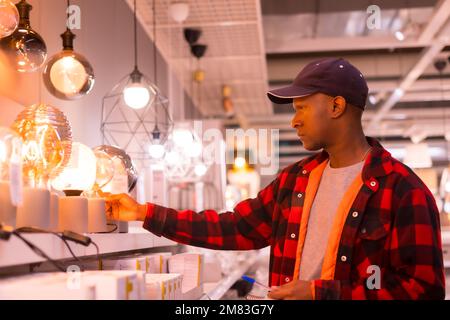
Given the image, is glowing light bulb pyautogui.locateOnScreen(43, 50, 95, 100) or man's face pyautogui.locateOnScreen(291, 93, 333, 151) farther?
glowing light bulb pyautogui.locateOnScreen(43, 50, 95, 100)

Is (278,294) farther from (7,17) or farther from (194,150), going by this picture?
(194,150)

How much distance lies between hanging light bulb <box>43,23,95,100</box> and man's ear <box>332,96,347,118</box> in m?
1.06

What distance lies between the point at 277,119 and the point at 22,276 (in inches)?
415

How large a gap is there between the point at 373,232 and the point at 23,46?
4.36ft

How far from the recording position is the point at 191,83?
308 inches

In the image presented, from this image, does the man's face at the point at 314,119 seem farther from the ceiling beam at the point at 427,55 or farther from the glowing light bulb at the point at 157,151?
the ceiling beam at the point at 427,55

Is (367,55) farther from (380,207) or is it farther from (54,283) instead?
(54,283)

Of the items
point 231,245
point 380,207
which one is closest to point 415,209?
point 380,207

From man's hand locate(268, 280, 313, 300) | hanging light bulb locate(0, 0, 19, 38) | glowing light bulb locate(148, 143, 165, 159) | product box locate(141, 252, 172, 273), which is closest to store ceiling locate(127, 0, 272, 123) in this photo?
glowing light bulb locate(148, 143, 165, 159)

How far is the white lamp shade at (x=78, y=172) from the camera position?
6.45 feet

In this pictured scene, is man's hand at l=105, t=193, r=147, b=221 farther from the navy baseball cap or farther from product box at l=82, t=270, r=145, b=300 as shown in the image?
product box at l=82, t=270, r=145, b=300

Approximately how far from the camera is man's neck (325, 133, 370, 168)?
6.66 ft

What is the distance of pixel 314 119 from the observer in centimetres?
202
